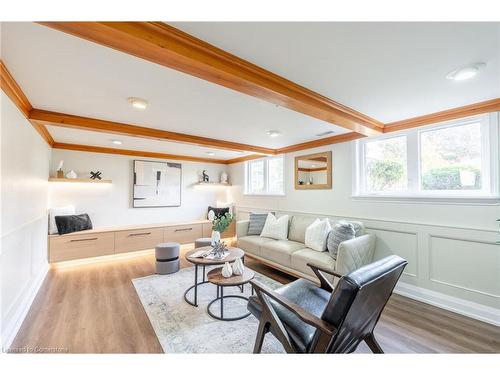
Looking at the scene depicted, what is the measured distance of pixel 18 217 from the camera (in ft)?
6.90

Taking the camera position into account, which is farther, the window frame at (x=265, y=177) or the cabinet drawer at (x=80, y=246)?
the window frame at (x=265, y=177)

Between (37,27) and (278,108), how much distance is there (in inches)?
75.1

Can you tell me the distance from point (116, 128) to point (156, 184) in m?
2.38

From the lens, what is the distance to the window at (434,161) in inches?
88.4

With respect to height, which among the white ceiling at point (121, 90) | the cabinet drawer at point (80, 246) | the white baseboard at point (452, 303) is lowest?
the white baseboard at point (452, 303)

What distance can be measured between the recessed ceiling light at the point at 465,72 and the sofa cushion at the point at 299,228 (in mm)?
2372

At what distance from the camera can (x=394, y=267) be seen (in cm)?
131

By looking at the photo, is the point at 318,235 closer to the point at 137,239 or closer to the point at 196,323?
the point at 196,323

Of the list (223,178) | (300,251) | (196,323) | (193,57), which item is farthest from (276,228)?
(193,57)

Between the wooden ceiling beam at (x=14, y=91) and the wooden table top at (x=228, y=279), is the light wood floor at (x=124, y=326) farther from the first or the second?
the wooden ceiling beam at (x=14, y=91)

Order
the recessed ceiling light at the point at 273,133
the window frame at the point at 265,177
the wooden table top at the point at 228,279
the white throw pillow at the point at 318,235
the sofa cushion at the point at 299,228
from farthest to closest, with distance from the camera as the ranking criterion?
the window frame at the point at 265,177 < the sofa cushion at the point at 299,228 < the recessed ceiling light at the point at 273,133 < the white throw pillow at the point at 318,235 < the wooden table top at the point at 228,279

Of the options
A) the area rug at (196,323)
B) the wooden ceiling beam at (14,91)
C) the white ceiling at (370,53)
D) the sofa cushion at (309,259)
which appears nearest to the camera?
the white ceiling at (370,53)

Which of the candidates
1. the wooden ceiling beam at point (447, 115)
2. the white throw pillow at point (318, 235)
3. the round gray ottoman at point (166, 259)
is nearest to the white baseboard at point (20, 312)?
the round gray ottoman at point (166, 259)

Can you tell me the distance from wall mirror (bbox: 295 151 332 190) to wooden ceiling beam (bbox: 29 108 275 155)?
1.24 meters
